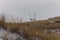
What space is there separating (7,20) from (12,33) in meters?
0.75

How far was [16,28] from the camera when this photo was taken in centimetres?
348

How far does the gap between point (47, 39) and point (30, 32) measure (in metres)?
0.52

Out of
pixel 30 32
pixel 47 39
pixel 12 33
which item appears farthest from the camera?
pixel 12 33

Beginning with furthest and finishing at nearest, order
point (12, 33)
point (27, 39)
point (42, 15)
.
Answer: point (42, 15), point (12, 33), point (27, 39)

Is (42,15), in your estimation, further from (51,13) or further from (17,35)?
(17,35)

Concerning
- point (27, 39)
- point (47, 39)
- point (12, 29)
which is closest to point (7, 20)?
point (12, 29)

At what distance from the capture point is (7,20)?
405cm

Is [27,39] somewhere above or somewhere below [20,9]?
below

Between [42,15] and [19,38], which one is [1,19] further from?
[42,15]

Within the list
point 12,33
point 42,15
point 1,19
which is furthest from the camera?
point 42,15

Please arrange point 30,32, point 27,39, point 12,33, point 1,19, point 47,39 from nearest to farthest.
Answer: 1. point 47,39
2. point 27,39
3. point 30,32
4. point 12,33
5. point 1,19

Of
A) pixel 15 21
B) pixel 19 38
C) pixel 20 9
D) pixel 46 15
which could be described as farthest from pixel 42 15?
pixel 19 38

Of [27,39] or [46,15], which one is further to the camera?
[46,15]

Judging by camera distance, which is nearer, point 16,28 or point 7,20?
point 16,28
